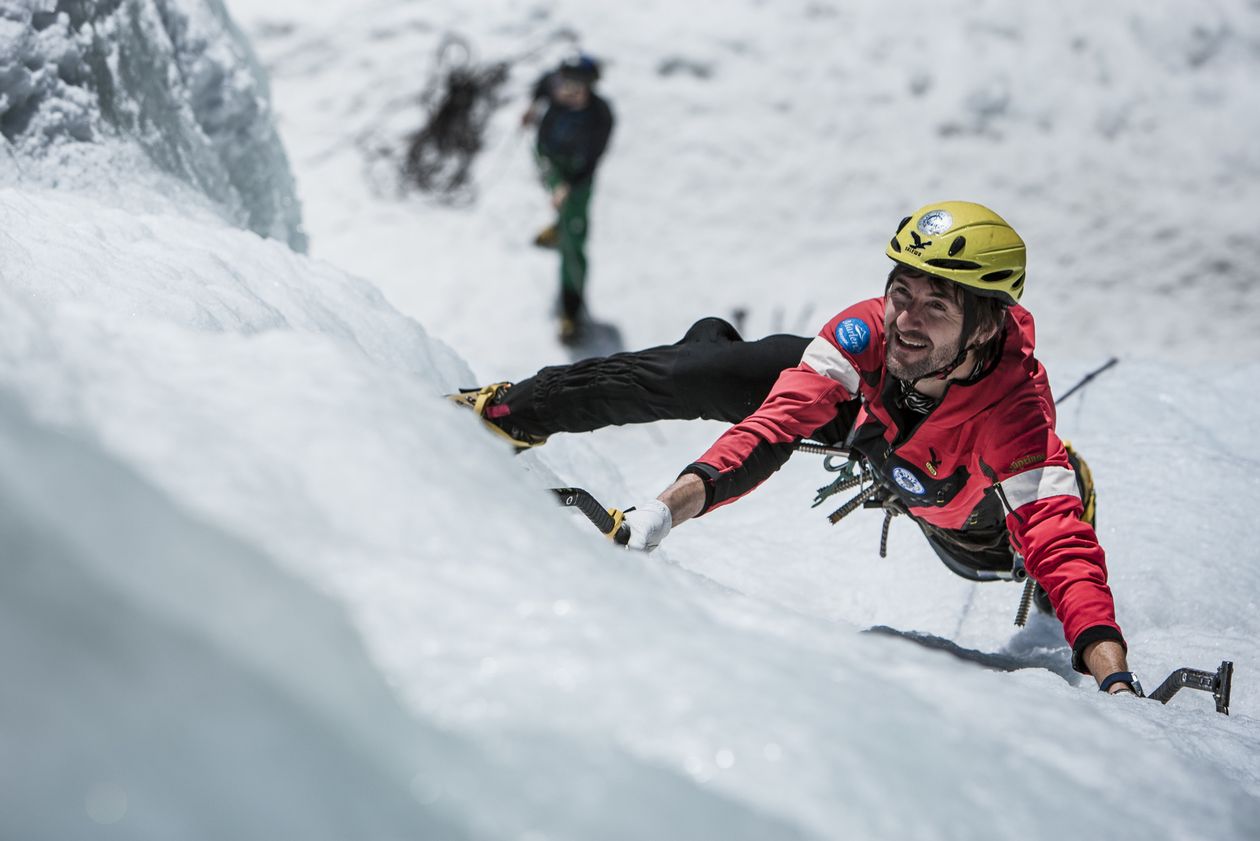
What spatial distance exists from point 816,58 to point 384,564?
8287 mm

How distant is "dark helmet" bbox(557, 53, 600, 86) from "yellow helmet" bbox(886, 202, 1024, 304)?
4066 millimetres

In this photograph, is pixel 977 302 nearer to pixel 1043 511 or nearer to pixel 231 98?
pixel 1043 511

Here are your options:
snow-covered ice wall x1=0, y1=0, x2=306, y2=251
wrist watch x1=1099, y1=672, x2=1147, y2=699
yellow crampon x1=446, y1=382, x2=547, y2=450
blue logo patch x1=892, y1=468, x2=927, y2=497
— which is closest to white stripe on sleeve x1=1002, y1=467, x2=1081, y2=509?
blue logo patch x1=892, y1=468, x2=927, y2=497

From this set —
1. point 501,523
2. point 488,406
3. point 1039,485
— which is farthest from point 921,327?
point 501,523

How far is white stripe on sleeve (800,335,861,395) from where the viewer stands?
8.93 feet

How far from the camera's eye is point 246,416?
1271mm

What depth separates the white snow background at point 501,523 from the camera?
3.35 feet

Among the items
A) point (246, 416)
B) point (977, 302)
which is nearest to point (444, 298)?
point (977, 302)

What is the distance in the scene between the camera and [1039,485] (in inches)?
99.0

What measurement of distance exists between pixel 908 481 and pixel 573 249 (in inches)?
166

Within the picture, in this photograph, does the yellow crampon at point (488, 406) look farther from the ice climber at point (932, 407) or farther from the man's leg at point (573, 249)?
the man's leg at point (573, 249)

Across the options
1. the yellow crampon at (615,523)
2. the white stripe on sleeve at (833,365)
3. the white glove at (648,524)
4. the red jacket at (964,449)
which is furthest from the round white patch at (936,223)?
the yellow crampon at (615,523)

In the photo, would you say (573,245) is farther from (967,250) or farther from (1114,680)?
(1114,680)

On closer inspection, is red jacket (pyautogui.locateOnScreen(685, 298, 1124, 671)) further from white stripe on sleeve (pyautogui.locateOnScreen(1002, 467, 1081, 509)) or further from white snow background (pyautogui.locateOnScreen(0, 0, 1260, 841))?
white snow background (pyautogui.locateOnScreen(0, 0, 1260, 841))
